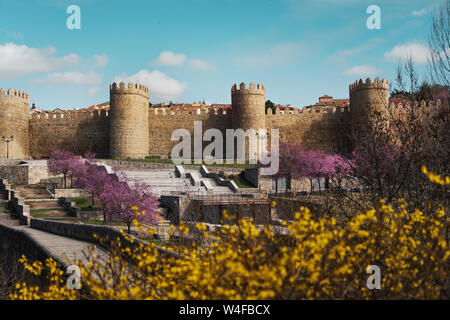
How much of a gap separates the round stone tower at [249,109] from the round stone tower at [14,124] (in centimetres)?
1881

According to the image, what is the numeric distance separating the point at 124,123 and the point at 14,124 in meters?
9.83

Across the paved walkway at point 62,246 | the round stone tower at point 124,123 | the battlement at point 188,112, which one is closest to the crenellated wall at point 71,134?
the round stone tower at point 124,123

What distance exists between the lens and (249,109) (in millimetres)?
38031

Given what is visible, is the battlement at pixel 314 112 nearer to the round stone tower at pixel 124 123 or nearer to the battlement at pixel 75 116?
the round stone tower at pixel 124 123

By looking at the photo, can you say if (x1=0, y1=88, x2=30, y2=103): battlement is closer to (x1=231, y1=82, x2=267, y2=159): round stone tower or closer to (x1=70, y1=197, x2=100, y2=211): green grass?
(x1=70, y1=197, x2=100, y2=211): green grass

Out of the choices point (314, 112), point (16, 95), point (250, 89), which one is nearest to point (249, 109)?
point (250, 89)

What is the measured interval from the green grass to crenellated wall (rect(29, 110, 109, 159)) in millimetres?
15055

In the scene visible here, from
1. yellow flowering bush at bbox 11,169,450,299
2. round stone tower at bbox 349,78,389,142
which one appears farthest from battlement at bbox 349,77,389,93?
yellow flowering bush at bbox 11,169,450,299

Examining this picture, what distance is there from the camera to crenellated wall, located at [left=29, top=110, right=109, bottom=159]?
4103 centimetres

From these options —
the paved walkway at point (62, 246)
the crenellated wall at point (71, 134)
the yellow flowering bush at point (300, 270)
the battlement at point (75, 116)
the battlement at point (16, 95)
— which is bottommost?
the paved walkway at point (62, 246)

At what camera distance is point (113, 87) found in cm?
3816

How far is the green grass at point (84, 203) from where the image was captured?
23525mm

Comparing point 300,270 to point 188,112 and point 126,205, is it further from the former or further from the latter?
point 188,112
